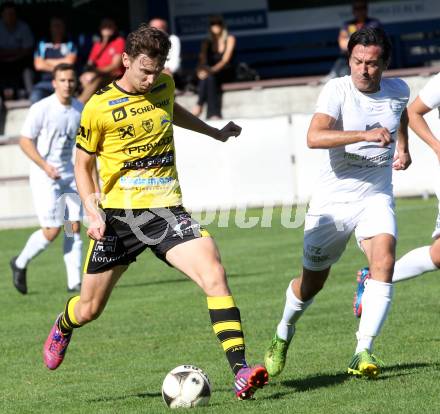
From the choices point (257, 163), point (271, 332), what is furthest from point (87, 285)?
point (257, 163)

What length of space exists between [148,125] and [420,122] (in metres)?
2.09

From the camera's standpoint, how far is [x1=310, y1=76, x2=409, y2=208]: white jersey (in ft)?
23.8

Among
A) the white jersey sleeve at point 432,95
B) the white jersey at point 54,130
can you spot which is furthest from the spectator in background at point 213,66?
the white jersey sleeve at point 432,95

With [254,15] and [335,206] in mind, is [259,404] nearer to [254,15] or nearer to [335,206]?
[335,206]

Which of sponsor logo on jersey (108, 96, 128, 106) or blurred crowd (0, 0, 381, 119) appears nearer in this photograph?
sponsor logo on jersey (108, 96, 128, 106)

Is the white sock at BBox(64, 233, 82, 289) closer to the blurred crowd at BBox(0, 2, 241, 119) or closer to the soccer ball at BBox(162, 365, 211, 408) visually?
the soccer ball at BBox(162, 365, 211, 408)

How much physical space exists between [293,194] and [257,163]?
82cm

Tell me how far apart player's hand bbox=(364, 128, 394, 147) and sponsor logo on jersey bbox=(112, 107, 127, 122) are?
4.65 feet

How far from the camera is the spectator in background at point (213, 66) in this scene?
2169cm

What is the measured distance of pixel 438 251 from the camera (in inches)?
336

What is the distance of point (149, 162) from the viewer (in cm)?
707

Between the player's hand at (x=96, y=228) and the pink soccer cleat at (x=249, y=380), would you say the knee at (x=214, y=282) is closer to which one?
the pink soccer cleat at (x=249, y=380)

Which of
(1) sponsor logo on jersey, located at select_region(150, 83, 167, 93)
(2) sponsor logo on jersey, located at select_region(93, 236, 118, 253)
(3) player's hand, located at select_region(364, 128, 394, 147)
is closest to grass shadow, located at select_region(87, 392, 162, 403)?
(2) sponsor logo on jersey, located at select_region(93, 236, 118, 253)

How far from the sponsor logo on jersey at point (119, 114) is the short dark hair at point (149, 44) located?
33 centimetres
